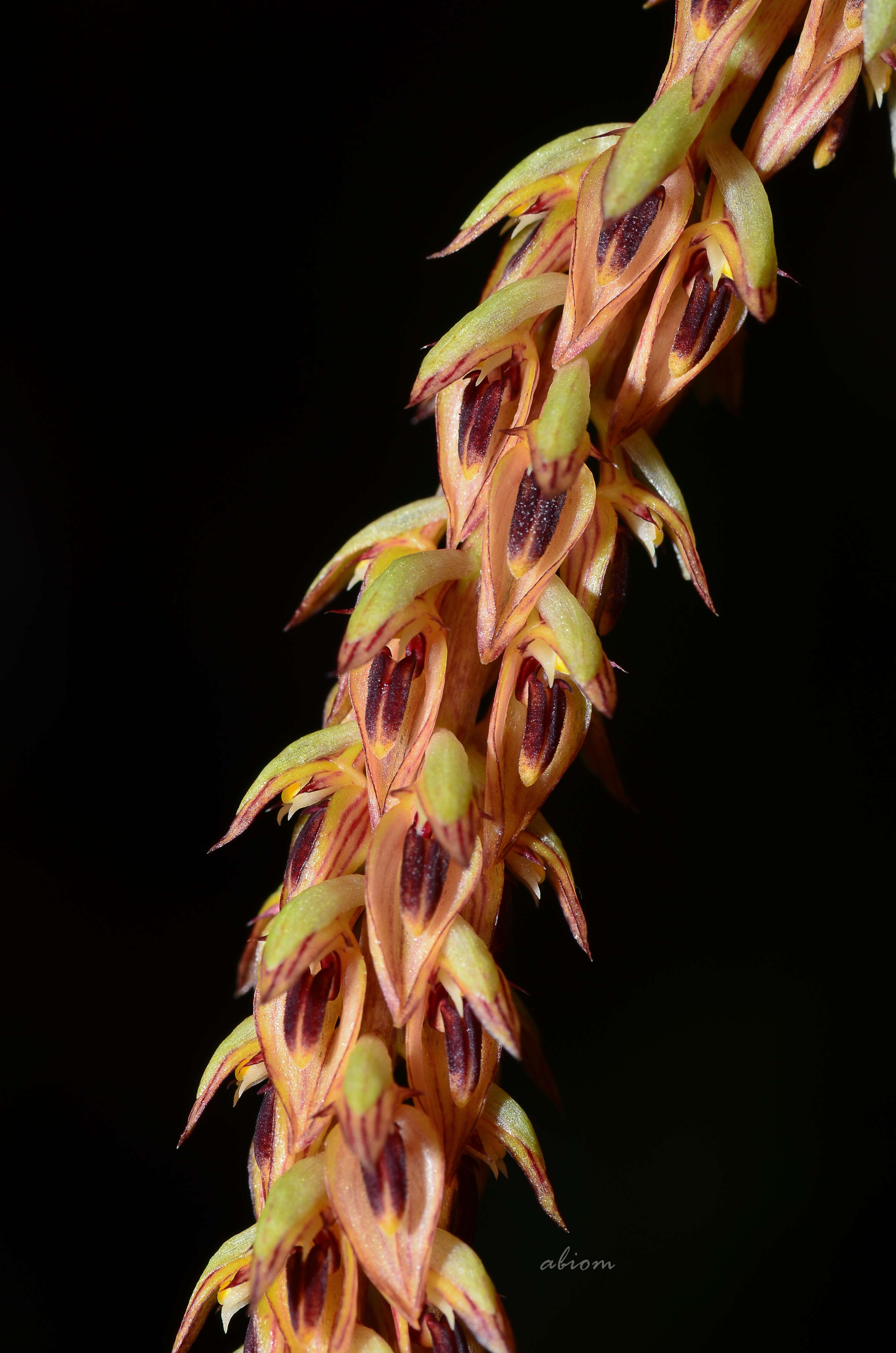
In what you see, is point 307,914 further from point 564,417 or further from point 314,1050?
point 564,417

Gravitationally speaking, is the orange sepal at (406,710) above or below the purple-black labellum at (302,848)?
above

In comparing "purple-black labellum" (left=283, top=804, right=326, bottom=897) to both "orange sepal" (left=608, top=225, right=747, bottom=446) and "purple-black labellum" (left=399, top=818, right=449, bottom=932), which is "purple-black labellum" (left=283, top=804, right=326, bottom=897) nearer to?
"purple-black labellum" (left=399, top=818, right=449, bottom=932)

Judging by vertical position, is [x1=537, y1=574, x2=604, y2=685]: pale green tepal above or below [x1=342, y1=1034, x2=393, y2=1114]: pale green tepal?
above

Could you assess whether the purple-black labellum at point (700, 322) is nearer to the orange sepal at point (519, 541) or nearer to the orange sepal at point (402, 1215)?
the orange sepal at point (519, 541)

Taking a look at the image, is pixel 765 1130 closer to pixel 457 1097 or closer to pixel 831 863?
pixel 831 863

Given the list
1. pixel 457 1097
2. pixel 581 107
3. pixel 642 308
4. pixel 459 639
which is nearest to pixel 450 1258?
pixel 457 1097
